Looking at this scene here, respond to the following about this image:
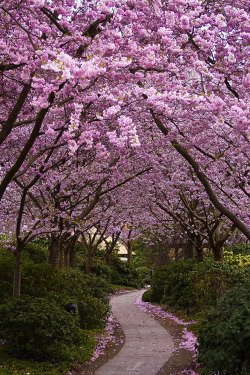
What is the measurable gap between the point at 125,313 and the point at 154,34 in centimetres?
1050

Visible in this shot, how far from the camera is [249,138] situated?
6.13 metres

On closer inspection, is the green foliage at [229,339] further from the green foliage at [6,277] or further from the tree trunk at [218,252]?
the tree trunk at [218,252]

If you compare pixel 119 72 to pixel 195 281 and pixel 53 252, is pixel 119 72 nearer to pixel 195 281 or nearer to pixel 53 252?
pixel 195 281

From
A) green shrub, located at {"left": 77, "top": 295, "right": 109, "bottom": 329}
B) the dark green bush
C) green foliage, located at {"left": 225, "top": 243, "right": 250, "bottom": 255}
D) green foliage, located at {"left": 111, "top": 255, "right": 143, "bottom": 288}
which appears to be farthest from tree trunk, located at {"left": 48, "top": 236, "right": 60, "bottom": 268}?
green foliage, located at {"left": 111, "top": 255, "right": 143, "bottom": 288}

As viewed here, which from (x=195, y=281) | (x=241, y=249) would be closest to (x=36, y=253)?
(x=195, y=281)

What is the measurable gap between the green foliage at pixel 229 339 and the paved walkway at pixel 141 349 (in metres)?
1.64

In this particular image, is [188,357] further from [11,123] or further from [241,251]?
[241,251]

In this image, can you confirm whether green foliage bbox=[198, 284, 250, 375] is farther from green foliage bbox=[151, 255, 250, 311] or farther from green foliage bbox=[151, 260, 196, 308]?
green foliage bbox=[151, 260, 196, 308]

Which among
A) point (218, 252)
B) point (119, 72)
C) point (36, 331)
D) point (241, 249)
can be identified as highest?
point (119, 72)

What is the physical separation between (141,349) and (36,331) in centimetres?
280

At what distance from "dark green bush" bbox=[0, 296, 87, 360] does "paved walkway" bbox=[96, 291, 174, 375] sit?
0.80 m

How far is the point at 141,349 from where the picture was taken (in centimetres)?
840

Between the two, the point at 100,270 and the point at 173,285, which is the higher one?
the point at 100,270

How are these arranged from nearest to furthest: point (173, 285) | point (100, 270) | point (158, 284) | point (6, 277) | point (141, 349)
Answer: point (141, 349) → point (6, 277) → point (173, 285) → point (158, 284) → point (100, 270)
